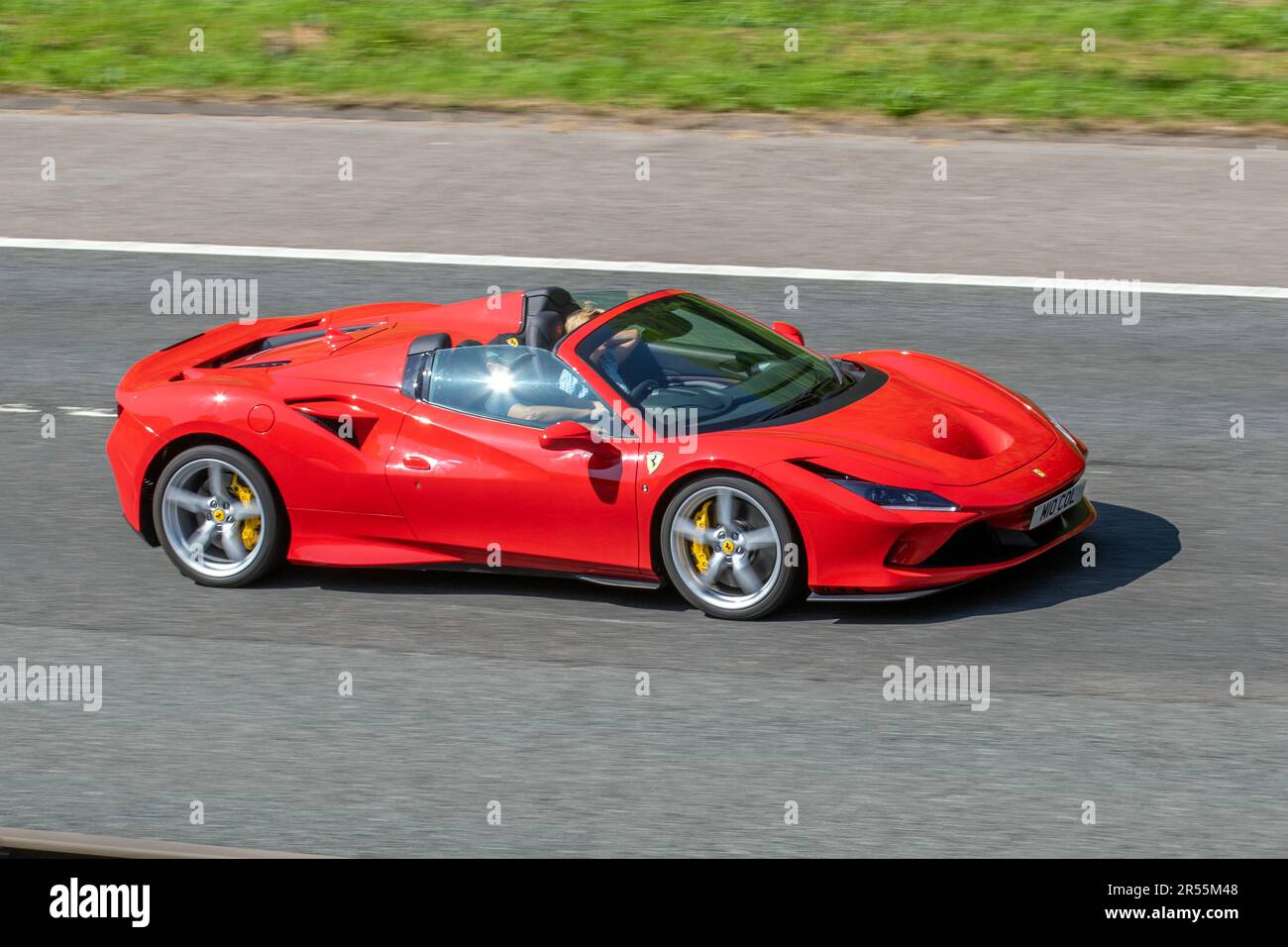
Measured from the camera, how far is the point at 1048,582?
8125 mm

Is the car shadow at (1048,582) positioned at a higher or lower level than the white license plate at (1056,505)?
lower

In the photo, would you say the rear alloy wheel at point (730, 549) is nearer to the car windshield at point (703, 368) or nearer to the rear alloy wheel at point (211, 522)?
the car windshield at point (703, 368)

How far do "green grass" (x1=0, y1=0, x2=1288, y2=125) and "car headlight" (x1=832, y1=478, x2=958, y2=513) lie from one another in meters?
9.14

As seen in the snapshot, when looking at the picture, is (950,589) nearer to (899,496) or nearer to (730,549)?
(899,496)

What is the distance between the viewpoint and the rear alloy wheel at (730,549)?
7.61 meters

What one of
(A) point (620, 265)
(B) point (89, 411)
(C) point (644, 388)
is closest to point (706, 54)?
(A) point (620, 265)

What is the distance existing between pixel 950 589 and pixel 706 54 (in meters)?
10.4

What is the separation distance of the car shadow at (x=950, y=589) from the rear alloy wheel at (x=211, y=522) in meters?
0.17

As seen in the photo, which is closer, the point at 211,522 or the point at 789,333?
the point at 211,522

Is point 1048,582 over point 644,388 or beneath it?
beneath

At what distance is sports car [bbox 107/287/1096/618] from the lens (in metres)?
7.61

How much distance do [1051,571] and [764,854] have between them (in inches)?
107

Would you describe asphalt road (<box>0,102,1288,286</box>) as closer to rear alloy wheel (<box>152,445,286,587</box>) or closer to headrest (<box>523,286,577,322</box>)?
headrest (<box>523,286,577,322</box>)

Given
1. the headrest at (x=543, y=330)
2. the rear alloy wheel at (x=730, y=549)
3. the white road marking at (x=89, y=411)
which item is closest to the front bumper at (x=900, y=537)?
the rear alloy wheel at (x=730, y=549)
